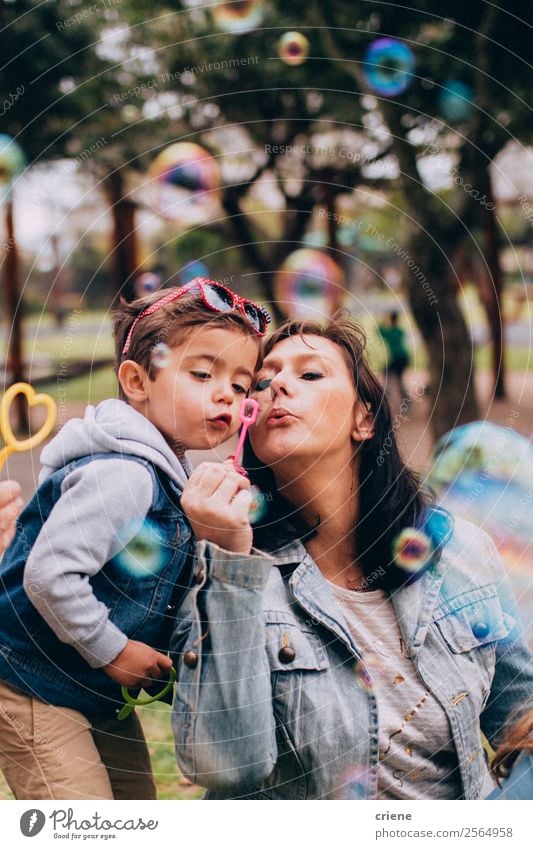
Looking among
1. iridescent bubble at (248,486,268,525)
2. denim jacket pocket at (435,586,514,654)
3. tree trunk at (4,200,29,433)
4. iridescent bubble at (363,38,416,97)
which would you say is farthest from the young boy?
iridescent bubble at (363,38,416,97)

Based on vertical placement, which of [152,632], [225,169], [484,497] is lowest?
[152,632]

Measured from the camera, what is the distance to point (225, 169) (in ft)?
8.96

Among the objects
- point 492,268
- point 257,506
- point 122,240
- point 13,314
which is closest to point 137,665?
point 257,506

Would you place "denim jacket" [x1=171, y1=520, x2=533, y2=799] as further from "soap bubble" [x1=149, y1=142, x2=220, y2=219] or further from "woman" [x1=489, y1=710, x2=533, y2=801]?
"soap bubble" [x1=149, y1=142, x2=220, y2=219]

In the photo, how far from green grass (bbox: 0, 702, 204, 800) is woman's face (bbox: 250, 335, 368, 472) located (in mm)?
711

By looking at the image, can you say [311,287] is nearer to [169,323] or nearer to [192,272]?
[192,272]

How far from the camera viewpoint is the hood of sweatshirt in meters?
1.54

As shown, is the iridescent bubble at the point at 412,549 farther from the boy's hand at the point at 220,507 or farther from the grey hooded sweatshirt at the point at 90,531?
the grey hooded sweatshirt at the point at 90,531

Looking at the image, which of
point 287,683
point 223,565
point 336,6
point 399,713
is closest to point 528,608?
point 399,713

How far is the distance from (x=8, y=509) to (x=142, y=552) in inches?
11.0

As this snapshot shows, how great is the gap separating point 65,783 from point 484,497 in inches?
39.8

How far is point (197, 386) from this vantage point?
159cm

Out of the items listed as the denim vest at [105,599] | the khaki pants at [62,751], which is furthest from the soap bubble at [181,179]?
the khaki pants at [62,751]

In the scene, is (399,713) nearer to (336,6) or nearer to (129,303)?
(129,303)
